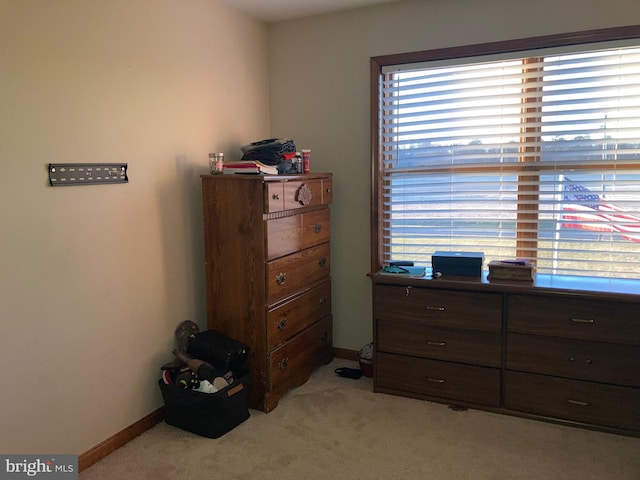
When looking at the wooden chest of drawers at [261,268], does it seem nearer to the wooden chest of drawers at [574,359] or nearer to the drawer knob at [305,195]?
the drawer knob at [305,195]

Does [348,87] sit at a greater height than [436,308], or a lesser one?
greater

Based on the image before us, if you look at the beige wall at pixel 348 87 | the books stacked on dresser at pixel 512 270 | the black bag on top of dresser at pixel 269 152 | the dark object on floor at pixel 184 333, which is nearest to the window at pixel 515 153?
the beige wall at pixel 348 87

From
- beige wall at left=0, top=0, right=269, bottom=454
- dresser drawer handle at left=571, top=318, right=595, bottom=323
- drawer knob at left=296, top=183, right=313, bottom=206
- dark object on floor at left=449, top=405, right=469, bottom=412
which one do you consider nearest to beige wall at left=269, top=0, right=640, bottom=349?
drawer knob at left=296, top=183, right=313, bottom=206

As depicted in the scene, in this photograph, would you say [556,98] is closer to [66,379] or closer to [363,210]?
[363,210]

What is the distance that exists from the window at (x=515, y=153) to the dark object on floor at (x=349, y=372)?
70cm

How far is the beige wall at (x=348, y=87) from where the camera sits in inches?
120

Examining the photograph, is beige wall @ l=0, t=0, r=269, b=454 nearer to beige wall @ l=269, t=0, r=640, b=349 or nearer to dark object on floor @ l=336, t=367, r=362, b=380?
beige wall @ l=269, t=0, r=640, b=349

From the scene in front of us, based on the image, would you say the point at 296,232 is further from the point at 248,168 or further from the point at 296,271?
the point at 248,168

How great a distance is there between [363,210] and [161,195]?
1.37m

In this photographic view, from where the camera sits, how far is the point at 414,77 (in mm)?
3203

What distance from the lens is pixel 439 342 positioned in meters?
2.88

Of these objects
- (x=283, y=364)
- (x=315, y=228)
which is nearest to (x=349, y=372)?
(x=283, y=364)

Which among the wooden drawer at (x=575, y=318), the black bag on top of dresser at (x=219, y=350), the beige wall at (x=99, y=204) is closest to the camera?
the beige wall at (x=99, y=204)

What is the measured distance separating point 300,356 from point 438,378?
84 centimetres
